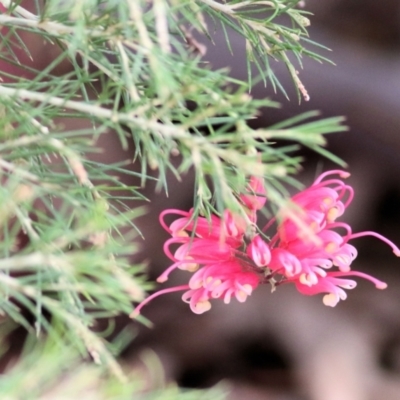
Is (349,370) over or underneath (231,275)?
underneath

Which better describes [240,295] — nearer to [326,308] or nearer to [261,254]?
A: [261,254]

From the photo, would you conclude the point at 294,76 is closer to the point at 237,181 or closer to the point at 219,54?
the point at 237,181

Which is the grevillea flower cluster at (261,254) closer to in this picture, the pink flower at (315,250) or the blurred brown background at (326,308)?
the pink flower at (315,250)

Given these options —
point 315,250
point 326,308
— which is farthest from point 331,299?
point 326,308

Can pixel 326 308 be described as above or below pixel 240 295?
below

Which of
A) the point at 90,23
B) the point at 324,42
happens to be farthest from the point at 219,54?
the point at 90,23

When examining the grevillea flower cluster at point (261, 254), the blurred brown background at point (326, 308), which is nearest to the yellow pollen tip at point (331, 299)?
the grevillea flower cluster at point (261, 254)

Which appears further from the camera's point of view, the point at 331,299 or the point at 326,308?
the point at 326,308

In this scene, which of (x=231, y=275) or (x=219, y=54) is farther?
(x=219, y=54)

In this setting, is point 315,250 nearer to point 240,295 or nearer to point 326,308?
point 240,295

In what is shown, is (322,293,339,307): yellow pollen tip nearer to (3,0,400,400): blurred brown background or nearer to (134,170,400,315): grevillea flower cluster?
(134,170,400,315): grevillea flower cluster

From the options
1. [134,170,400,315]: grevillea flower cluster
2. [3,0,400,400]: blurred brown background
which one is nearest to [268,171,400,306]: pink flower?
[134,170,400,315]: grevillea flower cluster
